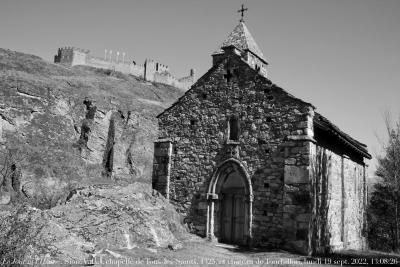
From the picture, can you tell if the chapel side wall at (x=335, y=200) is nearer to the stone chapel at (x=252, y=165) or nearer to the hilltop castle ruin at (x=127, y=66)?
the stone chapel at (x=252, y=165)

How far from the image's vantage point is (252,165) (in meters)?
13.8

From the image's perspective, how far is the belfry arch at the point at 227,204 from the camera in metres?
14.2

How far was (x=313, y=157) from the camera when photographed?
42.7ft

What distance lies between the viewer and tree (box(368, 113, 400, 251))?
1858cm

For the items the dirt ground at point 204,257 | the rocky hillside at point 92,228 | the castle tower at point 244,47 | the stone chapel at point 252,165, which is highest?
the castle tower at point 244,47

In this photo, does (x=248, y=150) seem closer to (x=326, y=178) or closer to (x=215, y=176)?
(x=215, y=176)

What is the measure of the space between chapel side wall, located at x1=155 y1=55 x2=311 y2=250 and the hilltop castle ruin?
5605 centimetres

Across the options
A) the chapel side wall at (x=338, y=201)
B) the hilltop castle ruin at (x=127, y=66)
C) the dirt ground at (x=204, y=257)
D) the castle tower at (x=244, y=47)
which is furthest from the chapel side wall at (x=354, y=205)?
the hilltop castle ruin at (x=127, y=66)

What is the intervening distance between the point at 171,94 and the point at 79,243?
5514cm

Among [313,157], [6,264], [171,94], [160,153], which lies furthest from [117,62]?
[6,264]

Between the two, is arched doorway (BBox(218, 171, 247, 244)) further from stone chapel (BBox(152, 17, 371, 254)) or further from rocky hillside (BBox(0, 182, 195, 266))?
rocky hillside (BBox(0, 182, 195, 266))

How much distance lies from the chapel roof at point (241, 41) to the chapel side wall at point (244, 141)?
121 inches

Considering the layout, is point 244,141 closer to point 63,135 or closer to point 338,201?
point 338,201

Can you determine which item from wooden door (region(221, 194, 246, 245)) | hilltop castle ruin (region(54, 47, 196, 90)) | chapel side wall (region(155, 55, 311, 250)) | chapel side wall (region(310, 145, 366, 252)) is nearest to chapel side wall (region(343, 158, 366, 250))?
chapel side wall (region(310, 145, 366, 252))
